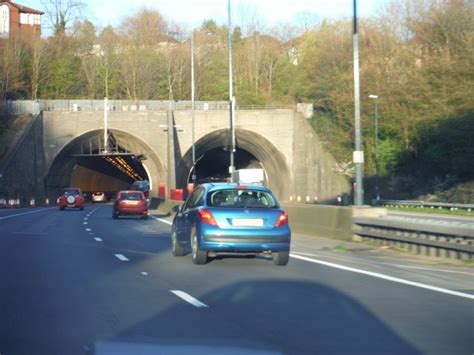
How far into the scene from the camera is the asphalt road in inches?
352

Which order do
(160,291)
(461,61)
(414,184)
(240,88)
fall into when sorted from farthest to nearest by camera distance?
(240,88), (414,184), (461,61), (160,291)

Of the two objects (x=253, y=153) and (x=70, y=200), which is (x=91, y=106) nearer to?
(x=253, y=153)

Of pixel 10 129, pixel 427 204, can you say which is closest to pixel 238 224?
pixel 427 204

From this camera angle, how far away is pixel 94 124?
69.3 m

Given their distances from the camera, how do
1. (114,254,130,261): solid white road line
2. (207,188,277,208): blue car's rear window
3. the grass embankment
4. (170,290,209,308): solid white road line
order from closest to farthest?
(170,290,209,308): solid white road line, (207,188,277,208): blue car's rear window, (114,254,130,261): solid white road line, the grass embankment

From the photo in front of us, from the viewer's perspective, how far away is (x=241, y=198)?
17.2 m

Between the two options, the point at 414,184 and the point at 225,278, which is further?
the point at 414,184

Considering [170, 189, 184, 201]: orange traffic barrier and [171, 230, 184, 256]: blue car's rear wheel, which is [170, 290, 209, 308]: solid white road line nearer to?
[171, 230, 184, 256]: blue car's rear wheel

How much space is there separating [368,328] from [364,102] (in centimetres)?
6046

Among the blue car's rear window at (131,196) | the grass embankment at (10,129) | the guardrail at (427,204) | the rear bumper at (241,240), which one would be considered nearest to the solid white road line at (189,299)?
the rear bumper at (241,240)

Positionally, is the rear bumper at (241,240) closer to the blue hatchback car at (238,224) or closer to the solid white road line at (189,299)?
the blue hatchback car at (238,224)

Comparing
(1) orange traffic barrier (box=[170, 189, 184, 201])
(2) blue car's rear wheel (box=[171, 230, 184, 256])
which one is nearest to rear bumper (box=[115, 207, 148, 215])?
(1) orange traffic barrier (box=[170, 189, 184, 201])

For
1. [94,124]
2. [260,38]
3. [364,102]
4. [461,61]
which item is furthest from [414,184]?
[260,38]

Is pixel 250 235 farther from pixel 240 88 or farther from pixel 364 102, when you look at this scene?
pixel 240 88
